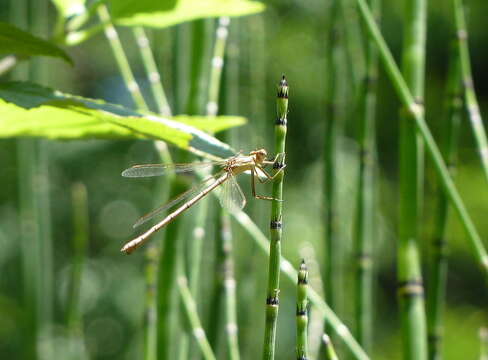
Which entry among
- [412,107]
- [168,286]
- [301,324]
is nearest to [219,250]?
[168,286]

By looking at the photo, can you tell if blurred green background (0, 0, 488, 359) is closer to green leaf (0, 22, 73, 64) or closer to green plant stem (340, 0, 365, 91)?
green plant stem (340, 0, 365, 91)

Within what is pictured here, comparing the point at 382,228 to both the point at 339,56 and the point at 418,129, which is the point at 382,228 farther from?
the point at 418,129

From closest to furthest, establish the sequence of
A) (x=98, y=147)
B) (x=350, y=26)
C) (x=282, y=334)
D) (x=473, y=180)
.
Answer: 1. (x=350, y=26)
2. (x=473, y=180)
3. (x=282, y=334)
4. (x=98, y=147)

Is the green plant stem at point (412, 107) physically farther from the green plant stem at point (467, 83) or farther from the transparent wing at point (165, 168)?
the transparent wing at point (165, 168)

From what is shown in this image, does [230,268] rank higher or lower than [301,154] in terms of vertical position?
lower

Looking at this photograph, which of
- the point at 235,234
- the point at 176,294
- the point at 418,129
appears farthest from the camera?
the point at 235,234

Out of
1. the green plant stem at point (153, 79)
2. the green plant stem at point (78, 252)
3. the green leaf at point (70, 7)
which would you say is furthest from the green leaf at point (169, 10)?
the green plant stem at point (78, 252)

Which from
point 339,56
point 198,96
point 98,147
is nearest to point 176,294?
point 198,96

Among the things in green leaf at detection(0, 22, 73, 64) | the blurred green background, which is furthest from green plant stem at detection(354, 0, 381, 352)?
the blurred green background
